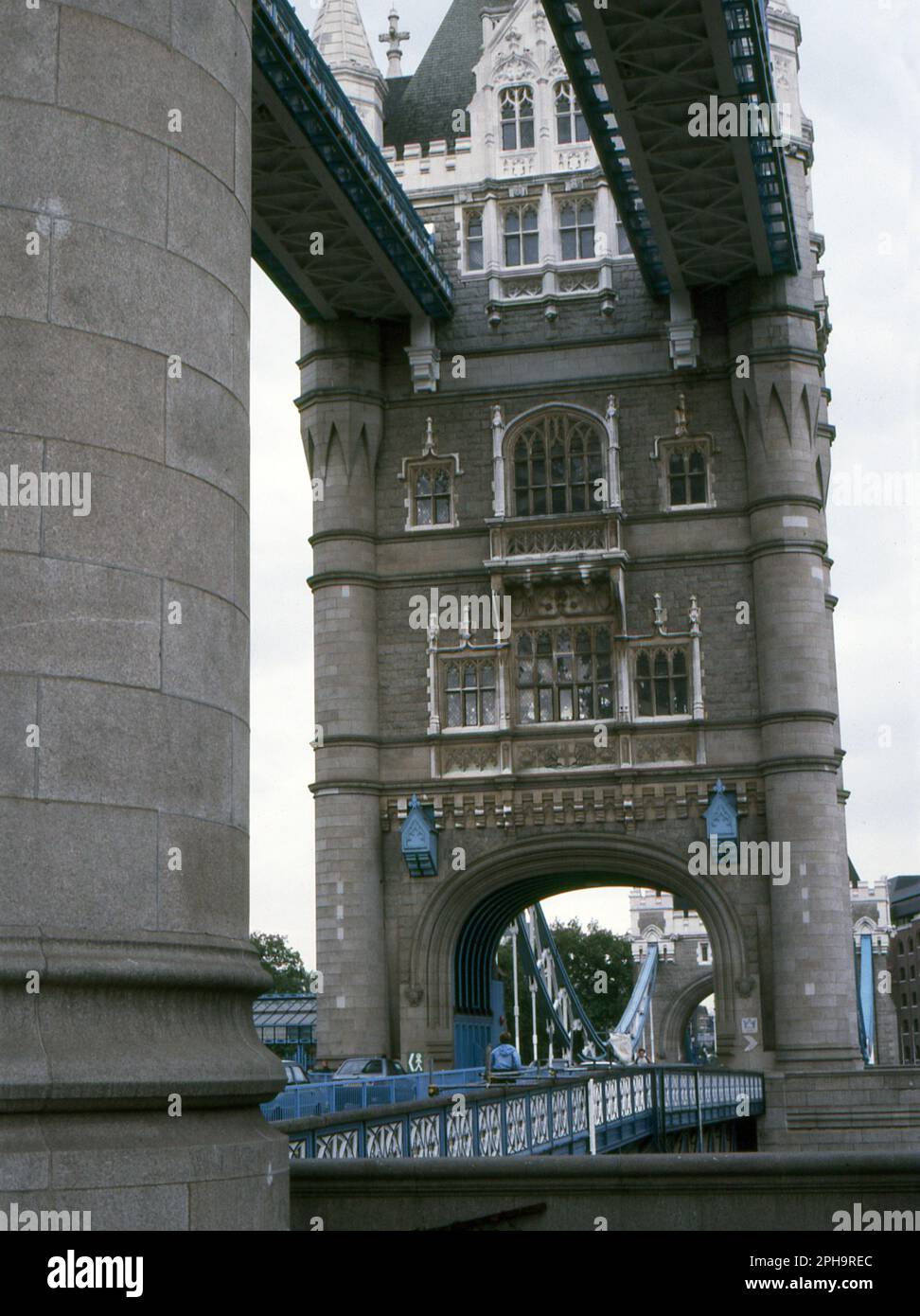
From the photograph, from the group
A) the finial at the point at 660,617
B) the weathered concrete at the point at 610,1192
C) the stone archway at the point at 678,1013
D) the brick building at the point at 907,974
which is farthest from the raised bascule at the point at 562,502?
the brick building at the point at 907,974

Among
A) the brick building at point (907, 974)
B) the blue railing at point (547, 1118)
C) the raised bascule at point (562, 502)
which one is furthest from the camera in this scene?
the brick building at point (907, 974)

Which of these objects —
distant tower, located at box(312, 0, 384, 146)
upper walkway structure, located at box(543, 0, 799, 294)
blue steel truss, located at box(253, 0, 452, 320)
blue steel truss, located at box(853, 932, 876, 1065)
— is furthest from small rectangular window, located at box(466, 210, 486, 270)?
blue steel truss, located at box(853, 932, 876, 1065)

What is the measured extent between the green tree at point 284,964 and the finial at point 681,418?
8893 centimetres

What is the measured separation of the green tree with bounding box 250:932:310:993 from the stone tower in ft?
285

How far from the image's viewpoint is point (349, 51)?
4088 centimetres

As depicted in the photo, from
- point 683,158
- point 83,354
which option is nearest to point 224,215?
point 83,354

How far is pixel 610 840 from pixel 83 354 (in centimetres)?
2961

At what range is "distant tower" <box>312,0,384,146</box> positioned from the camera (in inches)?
1607

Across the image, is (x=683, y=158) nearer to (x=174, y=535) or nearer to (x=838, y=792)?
(x=838, y=792)

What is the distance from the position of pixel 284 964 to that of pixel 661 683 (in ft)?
318

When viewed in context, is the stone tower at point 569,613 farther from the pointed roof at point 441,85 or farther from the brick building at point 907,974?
the brick building at point 907,974

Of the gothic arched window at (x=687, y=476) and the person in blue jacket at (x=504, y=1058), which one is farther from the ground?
the gothic arched window at (x=687, y=476)

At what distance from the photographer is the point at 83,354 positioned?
762 centimetres

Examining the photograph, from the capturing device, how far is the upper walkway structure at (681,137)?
94.0 ft
